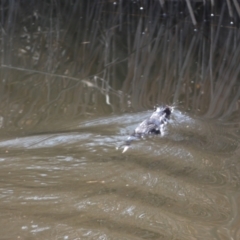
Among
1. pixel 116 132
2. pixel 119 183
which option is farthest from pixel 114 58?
pixel 119 183

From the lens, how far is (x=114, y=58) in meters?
5.41

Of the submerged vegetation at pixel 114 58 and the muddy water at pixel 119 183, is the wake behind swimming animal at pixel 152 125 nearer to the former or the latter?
the muddy water at pixel 119 183

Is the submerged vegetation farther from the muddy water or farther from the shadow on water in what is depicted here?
the muddy water

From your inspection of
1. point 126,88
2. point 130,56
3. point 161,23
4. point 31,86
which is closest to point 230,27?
point 161,23

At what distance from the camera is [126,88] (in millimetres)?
4523

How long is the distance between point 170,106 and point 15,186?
5.41ft

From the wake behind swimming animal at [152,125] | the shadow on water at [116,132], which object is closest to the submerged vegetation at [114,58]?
the shadow on water at [116,132]

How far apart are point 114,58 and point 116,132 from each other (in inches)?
78.0

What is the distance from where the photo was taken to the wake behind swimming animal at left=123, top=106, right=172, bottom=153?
345cm

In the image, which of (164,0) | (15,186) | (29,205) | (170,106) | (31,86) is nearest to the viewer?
(29,205)

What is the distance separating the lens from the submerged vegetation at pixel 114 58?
4156 millimetres

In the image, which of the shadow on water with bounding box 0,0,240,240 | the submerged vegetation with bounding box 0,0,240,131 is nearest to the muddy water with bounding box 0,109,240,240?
the shadow on water with bounding box 0,0,240,240

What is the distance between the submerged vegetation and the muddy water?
40cm

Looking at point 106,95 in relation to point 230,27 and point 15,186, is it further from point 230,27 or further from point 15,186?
point 230,27
